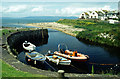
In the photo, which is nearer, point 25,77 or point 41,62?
point 25,77

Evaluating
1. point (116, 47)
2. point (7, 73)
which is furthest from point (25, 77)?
point (116, 47)

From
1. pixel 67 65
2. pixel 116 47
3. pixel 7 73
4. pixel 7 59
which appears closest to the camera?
pixel 7 73

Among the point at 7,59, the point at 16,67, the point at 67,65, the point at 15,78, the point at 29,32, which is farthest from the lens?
the point at 29,32

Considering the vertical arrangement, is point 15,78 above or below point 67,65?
above

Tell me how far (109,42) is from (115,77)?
125ft

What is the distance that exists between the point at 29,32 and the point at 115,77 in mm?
57529

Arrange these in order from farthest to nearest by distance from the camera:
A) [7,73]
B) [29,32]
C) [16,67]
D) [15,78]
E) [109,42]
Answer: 1. [29,32]
2. [109,42]
3. [16,67]
4. [7,73]
5. [15,78]

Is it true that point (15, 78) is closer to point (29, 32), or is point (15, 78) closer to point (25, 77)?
point (25, 77)

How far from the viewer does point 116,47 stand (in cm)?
5159

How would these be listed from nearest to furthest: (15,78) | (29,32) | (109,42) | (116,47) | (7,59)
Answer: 1. (15,78)
2. (7,59)
3. (116,47)
4. (109,42)
5. (29,32)

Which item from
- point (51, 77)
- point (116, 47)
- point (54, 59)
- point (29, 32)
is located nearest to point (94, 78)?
point (51, 77)

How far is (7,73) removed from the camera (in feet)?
63.1

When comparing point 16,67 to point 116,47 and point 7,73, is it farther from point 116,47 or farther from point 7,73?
point 116,47

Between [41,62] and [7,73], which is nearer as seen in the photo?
[7,73]
